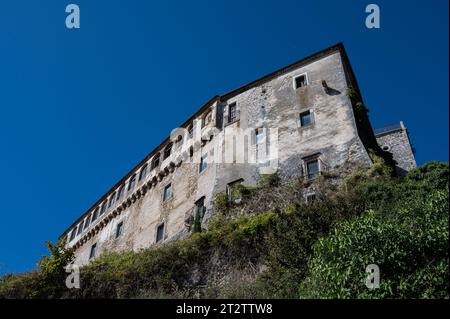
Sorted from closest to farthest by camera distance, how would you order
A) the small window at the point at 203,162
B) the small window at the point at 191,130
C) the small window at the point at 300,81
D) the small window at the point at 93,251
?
the small window at the point at 300,81 → the small window at the point at 203,162 → the small window at the point at 191,130 → the small window at the point at 93,251

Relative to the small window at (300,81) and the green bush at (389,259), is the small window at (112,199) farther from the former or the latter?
the green bush at (389,259)

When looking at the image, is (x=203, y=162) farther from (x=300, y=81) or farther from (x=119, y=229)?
(x=119, y=229)

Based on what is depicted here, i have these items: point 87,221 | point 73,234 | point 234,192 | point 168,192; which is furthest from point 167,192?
point 73,234

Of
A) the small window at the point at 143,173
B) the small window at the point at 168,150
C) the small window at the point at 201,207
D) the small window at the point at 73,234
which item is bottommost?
the small window at the point at 201,207


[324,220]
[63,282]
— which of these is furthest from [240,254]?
[63,282]

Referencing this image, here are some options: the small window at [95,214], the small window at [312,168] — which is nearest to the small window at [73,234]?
the small window at [95,214]

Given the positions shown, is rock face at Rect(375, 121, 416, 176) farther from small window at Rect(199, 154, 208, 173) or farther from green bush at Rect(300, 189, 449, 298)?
green bush at Rect(300, 189, 449, 298)

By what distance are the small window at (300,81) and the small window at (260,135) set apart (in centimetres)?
358

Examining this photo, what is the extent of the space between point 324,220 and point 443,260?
5592mm

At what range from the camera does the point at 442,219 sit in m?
11.6

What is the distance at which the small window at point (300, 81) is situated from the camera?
25642mm

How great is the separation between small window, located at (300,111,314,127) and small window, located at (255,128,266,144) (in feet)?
7.13

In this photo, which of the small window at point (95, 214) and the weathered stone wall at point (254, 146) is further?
the small window at point (95, 214)

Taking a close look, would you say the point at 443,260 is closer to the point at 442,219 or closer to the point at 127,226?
the point at 442,219
